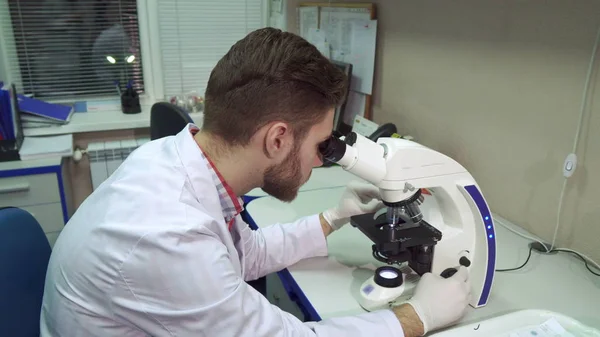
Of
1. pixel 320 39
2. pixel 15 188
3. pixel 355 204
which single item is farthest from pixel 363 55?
pixel 15 188

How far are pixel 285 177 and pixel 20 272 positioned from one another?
61 cm

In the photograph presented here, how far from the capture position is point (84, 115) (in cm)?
271

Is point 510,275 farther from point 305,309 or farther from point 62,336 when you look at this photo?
point 62,336

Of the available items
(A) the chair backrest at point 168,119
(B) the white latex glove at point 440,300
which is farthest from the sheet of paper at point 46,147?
(B) the white latex glove at point 440,300

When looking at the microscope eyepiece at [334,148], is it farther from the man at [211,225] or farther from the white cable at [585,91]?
the white cable at [585,91]

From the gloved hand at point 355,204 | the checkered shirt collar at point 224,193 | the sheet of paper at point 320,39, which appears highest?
the sheet of paper at point 320,39

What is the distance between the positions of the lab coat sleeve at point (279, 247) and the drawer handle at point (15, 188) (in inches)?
59.8

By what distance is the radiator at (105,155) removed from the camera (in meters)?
2.58

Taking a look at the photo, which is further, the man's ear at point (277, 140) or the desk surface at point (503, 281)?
the desk surface at point (503, 281)

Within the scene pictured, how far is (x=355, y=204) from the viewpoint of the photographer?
1261mm

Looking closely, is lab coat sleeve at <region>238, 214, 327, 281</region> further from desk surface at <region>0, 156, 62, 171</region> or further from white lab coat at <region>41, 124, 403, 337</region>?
desk surface at <region>0, 156, 62, 171</region>

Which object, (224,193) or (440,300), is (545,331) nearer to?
(440,300)

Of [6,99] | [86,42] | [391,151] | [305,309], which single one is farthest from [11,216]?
[86,42]

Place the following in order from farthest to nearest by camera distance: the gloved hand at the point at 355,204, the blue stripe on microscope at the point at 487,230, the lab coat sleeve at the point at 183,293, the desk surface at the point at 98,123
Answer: the desk surface at the point at 98,123
the gloved hand at the point at 355,204
the blue stripe on microscope at the point at 487,230
the lab coat sleeve at the point at 183,293
